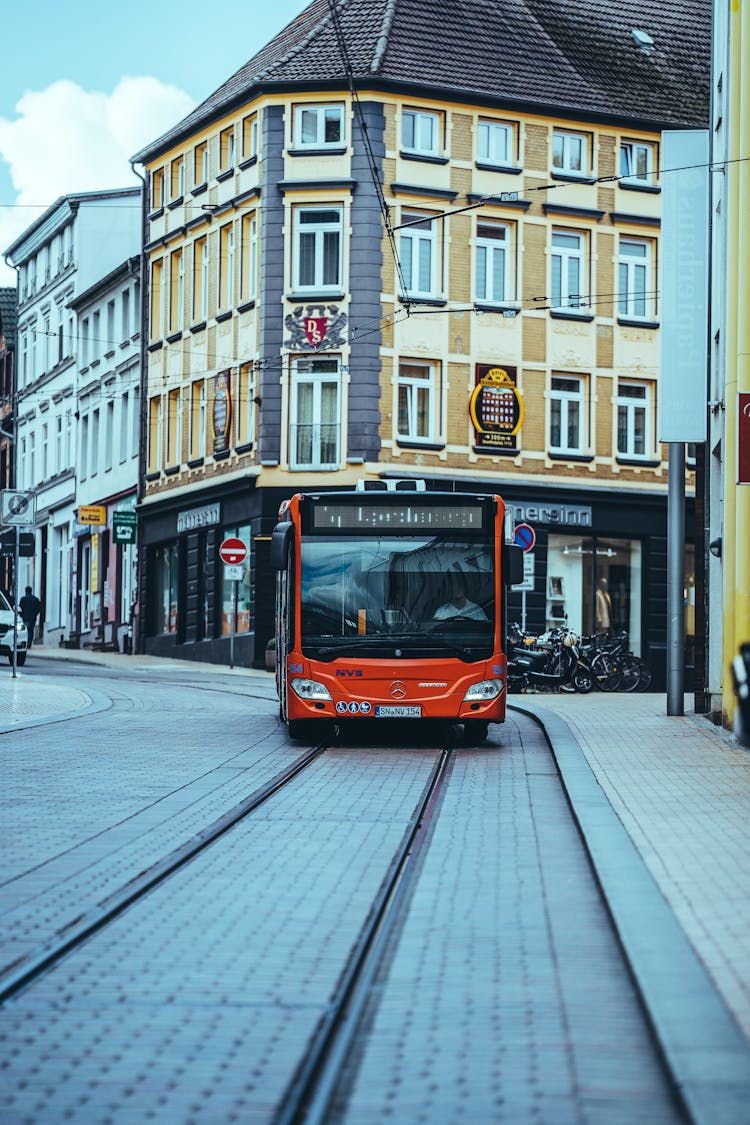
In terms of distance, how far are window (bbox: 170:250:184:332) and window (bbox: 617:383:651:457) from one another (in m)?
12.0

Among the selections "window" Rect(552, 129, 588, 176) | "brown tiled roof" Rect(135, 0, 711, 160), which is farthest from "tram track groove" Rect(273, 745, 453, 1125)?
"window" Rect(552, 129, 588, 176)

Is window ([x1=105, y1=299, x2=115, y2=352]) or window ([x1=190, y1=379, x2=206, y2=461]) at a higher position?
window ([x1=105, y1=299, x2=115, y2=352])

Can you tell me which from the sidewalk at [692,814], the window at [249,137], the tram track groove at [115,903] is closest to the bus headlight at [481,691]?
the sidewalk at [692,814]

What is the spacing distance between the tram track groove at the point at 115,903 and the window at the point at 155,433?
37.7 metres

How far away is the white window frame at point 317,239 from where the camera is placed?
1725 inches

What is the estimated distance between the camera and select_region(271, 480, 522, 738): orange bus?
786 inches

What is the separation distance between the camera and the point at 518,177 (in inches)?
1761

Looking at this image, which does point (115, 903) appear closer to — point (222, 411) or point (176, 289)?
point (222, 411)

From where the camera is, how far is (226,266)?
1858 inches

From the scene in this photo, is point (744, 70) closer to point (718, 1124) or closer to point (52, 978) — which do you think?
point (52, 978)

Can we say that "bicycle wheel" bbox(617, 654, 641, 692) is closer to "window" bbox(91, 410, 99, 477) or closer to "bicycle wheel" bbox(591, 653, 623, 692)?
"bicycle wheel" bbox(591, 653, 623, 692)

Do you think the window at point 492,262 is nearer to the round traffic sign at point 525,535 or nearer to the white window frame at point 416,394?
the white window frame at point 416,394

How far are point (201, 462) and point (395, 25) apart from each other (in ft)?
37.5

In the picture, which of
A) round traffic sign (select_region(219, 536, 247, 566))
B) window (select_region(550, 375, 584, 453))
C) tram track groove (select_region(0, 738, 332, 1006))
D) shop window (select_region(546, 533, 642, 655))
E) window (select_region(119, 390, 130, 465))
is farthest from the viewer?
window (select_region(119, 390, 130, 465))
